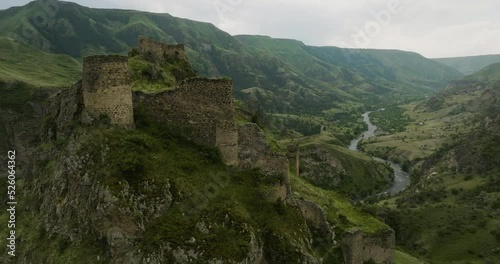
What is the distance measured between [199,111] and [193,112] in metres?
0.42

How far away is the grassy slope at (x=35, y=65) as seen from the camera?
121m

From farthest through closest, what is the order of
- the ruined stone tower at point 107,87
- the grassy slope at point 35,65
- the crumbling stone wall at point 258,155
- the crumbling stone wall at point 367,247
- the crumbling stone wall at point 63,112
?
the grassy slope at point 35,65, the crumbling stone wall at point 367,247, the crumbling stone wall at point 258,155, the crumbling stone wall at point 63,112, the ruined stone tower at point 107,87

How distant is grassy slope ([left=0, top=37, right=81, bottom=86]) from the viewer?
4772 inches

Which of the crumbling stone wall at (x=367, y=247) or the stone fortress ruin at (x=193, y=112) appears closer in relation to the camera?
the stone fortress ruin at (x=193, y=112)

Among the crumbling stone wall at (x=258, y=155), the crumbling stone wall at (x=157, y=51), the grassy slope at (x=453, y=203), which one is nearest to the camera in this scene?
the crumbling stone wall at (x=258, y=155)

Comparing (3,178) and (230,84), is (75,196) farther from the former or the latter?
(3,178)

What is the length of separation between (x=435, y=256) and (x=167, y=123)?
6577 cm

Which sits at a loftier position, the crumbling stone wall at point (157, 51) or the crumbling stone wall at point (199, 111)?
the crumbling stone wall at point (157, 51)

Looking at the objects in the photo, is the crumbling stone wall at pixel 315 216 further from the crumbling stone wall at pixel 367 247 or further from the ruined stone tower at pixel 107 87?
the ruined stone tower at pixel 107 87

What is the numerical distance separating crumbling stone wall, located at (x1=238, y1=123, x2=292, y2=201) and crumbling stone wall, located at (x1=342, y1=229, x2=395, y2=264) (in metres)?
6.24

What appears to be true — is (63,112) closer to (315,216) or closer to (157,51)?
(157,51)

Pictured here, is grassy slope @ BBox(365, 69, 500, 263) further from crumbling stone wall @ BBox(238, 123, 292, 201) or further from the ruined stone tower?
the ruined stone tower

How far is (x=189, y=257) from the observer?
24.6 m

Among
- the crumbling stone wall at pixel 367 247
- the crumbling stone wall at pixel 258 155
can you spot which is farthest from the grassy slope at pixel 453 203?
the crumbling stone wall at pixel 258 155
